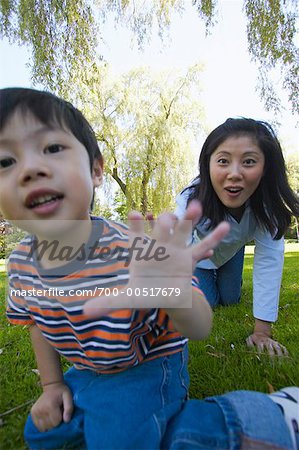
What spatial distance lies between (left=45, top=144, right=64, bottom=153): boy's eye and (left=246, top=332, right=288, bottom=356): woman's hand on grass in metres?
1.22

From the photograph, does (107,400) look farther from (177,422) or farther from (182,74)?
(182,74)

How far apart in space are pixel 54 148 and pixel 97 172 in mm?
244

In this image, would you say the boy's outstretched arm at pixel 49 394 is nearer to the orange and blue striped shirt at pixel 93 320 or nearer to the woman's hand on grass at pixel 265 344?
the orange and blue striped shirt at pixel 93 320

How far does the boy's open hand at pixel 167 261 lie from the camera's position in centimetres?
79

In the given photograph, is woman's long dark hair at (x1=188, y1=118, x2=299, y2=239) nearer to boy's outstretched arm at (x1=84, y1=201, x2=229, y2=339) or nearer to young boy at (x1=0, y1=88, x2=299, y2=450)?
young boy at (x1=0, y1=88, x2=299, y2=450)

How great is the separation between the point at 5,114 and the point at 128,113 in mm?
9929

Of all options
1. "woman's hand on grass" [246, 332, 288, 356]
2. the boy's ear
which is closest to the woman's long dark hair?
"woman's hand on grass" [246, 332, 288, 356]

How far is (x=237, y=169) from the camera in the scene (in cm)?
194

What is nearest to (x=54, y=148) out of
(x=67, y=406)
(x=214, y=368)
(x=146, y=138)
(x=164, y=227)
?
(x=164, y=227)

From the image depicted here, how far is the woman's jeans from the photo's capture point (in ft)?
9.12

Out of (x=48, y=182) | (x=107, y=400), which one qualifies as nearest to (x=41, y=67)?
(x=48, y=182)

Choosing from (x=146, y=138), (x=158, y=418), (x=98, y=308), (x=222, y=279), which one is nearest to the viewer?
(x=98, y=308)

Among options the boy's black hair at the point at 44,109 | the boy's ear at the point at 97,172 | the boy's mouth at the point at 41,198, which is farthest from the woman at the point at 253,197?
the boy's mouth at the point at 41,198

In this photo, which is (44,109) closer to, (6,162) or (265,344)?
(6,162)
